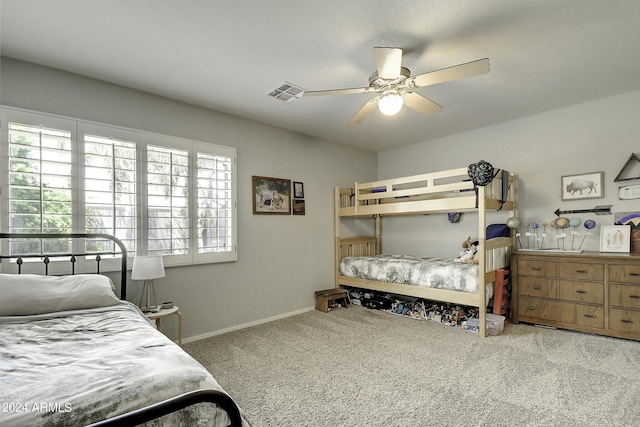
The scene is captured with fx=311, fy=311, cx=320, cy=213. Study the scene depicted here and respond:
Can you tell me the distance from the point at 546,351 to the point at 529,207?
1812 millimetres

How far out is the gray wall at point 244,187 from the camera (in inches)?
104

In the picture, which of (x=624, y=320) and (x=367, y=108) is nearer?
(x=367, y=108)

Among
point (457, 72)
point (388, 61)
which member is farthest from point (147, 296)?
point (457, 72)

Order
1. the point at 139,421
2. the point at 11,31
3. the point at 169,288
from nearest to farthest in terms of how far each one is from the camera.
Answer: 1. the point at 139,421
2. the point at 11,31
3. the point at 169,288

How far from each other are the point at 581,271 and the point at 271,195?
11.6ft

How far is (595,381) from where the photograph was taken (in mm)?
2277

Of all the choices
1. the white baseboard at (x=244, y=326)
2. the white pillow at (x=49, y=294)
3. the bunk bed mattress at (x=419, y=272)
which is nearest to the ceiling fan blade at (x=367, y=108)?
the bunk bed mattress at (x=419, y=272)

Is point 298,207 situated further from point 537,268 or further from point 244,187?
point 537,268

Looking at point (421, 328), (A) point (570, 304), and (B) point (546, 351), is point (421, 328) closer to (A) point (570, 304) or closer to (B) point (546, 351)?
(B) point (546, 351)

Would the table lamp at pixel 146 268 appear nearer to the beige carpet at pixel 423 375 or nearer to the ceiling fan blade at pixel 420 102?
the beige carpet at pixel 423 375

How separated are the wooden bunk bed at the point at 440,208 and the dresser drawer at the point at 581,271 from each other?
0.58 m

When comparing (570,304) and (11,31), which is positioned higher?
(11,31)

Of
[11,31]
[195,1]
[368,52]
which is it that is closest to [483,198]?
[368,52]

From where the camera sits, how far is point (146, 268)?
8.70 ft
